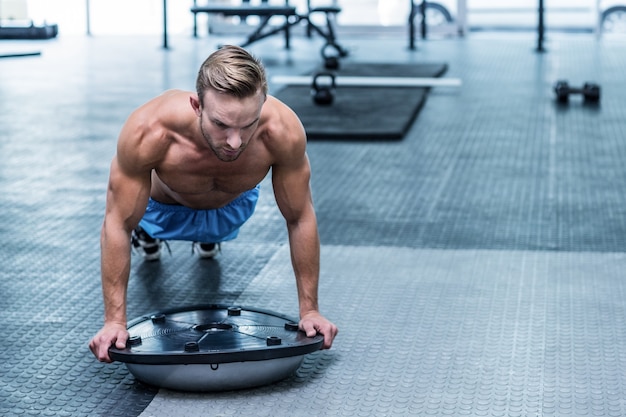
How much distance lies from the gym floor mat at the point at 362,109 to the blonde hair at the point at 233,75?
3.03 metres

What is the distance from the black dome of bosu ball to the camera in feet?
6.24

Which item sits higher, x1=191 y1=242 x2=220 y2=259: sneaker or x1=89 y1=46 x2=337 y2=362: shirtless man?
x1=89 y1=46 x2=337 y2=362: shirtless man

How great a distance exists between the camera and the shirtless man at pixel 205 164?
1.85 metres

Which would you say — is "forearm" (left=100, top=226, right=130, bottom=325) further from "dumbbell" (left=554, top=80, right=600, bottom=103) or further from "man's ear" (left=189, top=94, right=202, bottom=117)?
"dumbbell" (left=554, top=80, right=600, bottom=103)

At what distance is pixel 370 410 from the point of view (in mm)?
1920

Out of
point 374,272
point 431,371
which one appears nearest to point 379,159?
point 374,272

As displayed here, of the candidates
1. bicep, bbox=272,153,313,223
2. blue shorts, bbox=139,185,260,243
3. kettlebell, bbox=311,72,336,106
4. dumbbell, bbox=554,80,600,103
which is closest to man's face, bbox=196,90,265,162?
bicep, bbox=272,153,313,223

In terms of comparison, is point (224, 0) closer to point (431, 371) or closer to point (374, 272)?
point (374, 272)

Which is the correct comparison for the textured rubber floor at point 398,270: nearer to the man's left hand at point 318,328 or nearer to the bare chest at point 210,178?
the man's left hand at point 318,328

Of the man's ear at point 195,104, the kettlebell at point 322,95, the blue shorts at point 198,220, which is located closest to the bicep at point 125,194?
the man's ear at point 195,104

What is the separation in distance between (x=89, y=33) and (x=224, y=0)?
4.98 feet

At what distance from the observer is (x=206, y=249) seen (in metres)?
2.96

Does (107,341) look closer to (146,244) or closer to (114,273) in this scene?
(114,273)

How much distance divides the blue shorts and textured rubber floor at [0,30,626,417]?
5.9 inches
